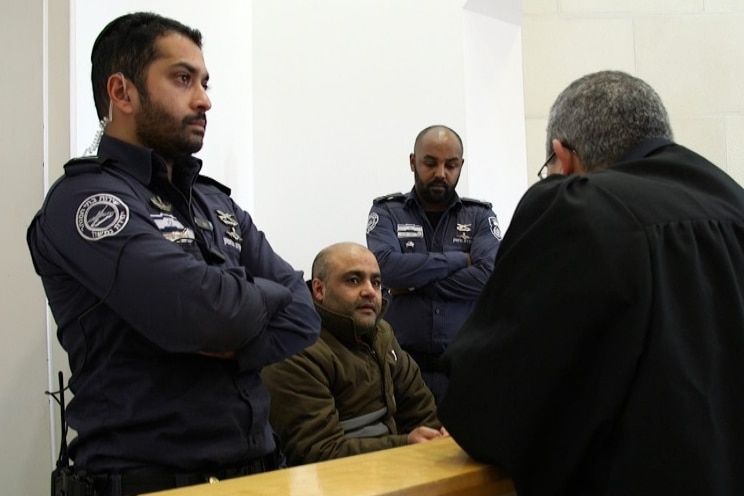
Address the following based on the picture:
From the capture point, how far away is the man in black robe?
121 cm

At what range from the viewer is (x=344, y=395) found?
258cm

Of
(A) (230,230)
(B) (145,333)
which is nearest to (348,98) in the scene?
(A) (230,230)

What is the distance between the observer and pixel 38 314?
2277mm

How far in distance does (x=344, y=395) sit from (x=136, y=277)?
1.21 m

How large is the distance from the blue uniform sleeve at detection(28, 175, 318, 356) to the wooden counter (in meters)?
0.41

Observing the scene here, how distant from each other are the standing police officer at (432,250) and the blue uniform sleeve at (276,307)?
1240 millimetres

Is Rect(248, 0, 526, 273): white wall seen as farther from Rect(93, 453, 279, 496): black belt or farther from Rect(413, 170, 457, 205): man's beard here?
Rect(93, 453, 279, 496): black belt

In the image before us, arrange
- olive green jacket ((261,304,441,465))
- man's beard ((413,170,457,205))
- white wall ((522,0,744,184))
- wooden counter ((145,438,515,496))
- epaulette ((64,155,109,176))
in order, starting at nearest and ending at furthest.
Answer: wooden counter ((145,438,515,496)), epaulette ((64,155,109,176)), olive green jacket ((261,304,441,465)), man's beard ((413,170,457,205)), white wall ((522,0,744,184))

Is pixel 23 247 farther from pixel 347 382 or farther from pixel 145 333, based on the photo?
pixel 347 382

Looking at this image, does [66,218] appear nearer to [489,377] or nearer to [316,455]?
[489,377]

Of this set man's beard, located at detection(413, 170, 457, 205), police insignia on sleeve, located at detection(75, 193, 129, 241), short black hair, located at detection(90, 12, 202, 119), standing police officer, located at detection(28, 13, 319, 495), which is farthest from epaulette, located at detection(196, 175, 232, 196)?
man's beard, located at detection(413, 170, 457, 205)

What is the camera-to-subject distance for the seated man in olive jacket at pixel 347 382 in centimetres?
240

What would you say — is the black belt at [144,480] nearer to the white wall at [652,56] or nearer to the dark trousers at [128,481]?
the dark trousers at [128,481]

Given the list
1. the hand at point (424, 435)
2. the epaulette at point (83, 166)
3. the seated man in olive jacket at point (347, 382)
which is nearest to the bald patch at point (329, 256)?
the seated man in olive jacket at point (347, 382)
